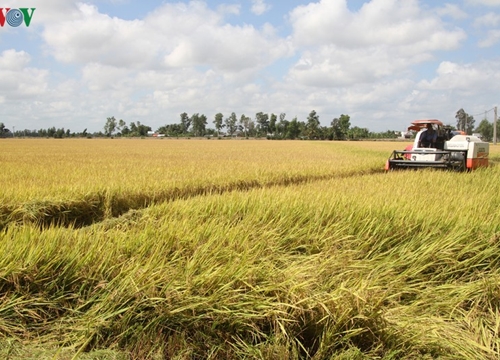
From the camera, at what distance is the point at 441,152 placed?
1052 centimetres

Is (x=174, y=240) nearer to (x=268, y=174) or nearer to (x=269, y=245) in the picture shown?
(x=269, y=245)

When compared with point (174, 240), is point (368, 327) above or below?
below

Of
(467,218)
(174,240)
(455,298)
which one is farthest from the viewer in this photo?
(467,218)

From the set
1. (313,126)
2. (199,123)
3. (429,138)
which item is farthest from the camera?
(199,123)

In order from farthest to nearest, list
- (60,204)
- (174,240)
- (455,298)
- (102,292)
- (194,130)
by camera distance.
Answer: (194,130) < (60,204) < (174,240) < (455,298) < (102,292)

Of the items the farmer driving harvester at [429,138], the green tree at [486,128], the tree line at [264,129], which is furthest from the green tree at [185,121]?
the farmer driving harvester at [429,138]

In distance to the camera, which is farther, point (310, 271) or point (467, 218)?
point (467, 218)

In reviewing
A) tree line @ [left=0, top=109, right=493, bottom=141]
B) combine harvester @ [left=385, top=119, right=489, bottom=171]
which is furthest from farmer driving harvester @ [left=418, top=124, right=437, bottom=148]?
tree line @ [left=0, top=109, right=493, bottom=141]

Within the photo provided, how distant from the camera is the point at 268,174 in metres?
10.2

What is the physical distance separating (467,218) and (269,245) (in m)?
2.16

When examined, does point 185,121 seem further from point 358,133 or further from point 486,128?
point 486,128

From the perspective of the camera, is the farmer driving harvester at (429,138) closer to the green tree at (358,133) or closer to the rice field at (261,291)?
the rice field at (261,291)

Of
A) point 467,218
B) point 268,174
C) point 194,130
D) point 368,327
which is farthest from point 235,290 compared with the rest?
point 194,130

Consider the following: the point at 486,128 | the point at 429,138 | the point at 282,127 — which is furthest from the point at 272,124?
the point at 429,138
